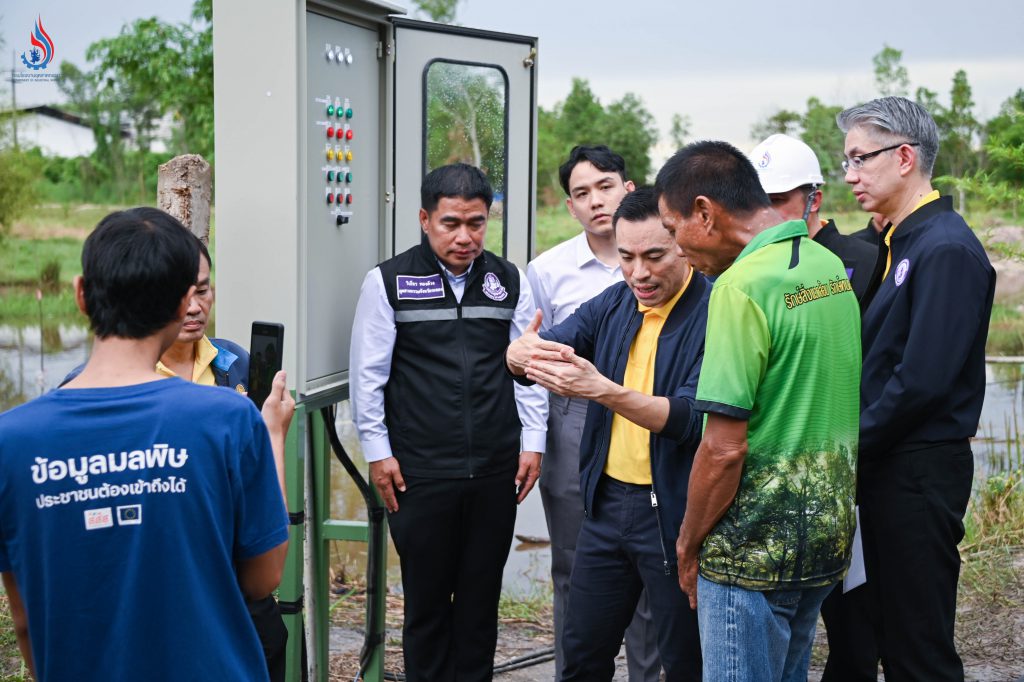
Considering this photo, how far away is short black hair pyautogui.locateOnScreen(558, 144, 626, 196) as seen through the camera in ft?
13.1

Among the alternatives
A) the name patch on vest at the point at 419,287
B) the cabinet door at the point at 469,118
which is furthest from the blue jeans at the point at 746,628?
the cabinet door at the point at 469,118

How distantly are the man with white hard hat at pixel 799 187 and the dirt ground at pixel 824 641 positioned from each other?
1.71 metres

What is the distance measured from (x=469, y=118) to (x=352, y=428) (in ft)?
18.2

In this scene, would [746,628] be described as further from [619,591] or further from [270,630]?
[270,630]

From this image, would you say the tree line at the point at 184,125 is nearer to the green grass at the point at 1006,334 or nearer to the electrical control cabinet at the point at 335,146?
the green grass at the point at 1006,334

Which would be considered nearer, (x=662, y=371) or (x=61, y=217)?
(x=662, y=371)

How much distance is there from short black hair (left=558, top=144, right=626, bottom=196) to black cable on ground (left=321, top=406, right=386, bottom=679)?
49.7 inches

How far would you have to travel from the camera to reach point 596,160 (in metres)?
3.99

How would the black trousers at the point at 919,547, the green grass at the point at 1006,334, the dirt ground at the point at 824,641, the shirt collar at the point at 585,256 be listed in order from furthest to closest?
the green grass at the point at 1006,334 < the dirt ground at the point at 824,641 < the shirt collar at the point at 585,256 < the black trousers at the point at 919,547

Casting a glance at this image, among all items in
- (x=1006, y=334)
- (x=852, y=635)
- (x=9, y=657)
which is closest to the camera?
(x=852, y=635)

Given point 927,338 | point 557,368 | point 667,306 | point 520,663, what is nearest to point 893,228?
point 927,338

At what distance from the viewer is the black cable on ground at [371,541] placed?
3.79 metres

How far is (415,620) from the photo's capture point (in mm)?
3553

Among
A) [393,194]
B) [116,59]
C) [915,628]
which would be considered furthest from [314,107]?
[116,59]
